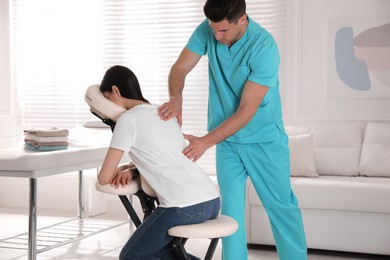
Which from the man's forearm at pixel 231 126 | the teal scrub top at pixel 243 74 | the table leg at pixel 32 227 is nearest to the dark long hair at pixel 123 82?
the man's forearm at pixel 231 126

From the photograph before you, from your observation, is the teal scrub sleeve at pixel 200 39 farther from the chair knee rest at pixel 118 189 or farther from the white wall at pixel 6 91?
the white wall at pixel 6 91

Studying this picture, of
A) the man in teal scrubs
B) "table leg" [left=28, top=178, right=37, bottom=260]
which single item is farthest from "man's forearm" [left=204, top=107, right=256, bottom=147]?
"table leg" [left=28, top=178, right=37, bottom=260]

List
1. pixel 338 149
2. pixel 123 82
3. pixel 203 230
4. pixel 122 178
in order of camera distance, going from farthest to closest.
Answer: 1. pixel 338 149
2. pixel 122 178
3. pixel 123 82
4. pixel 203 230

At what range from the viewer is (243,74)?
2.86 metres

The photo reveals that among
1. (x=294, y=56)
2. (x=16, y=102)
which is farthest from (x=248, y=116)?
(x=16, y=102)

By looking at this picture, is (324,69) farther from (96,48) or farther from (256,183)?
(256,183)

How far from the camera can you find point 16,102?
19.5ft

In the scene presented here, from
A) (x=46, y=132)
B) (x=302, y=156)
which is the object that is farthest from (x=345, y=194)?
(x=46, y=132)

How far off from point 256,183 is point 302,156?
4.88ft

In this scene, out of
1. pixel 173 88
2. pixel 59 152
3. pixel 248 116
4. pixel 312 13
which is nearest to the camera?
pixel 248 116

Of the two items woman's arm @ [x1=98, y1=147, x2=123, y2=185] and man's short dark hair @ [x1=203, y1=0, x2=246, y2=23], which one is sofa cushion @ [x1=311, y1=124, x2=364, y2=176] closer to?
man's short dark hair @ [x1=203, y1=0, x2=246, y2=23]

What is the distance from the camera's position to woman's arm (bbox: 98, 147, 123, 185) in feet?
7.91

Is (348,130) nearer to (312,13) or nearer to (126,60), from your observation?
(312,13)

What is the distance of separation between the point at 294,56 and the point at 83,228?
6.47ft
